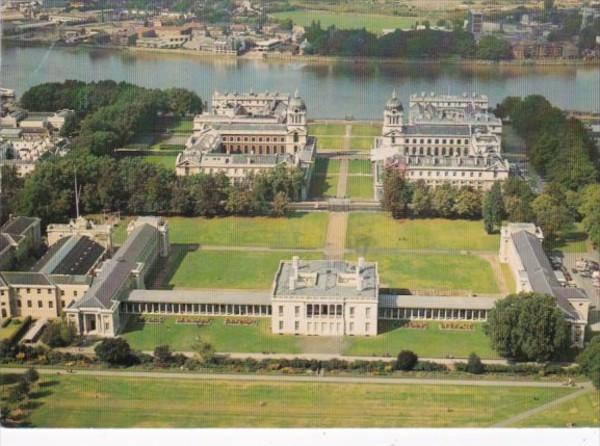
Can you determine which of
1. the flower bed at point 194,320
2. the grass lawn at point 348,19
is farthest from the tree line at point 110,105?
the grass lawn at point 348,19

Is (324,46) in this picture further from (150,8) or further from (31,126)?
(31,126)

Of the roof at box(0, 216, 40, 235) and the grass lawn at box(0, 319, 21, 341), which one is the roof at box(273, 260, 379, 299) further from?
the roof at box(0, 216, 40, 235)

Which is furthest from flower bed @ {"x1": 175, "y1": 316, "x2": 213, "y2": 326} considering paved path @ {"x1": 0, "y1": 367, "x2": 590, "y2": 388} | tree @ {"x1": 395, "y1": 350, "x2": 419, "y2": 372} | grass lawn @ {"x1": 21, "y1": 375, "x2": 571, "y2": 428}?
tree @ {"x1": 395, "y1": 350, "x2": 419, "y2": 372}

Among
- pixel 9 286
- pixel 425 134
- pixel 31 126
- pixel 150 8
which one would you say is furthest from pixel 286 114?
pixel 150 8

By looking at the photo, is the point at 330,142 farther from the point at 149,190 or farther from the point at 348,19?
the point at 348,19

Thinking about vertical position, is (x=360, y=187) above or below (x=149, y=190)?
below

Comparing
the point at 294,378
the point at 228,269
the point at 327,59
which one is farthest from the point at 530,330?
the point at 327,59
